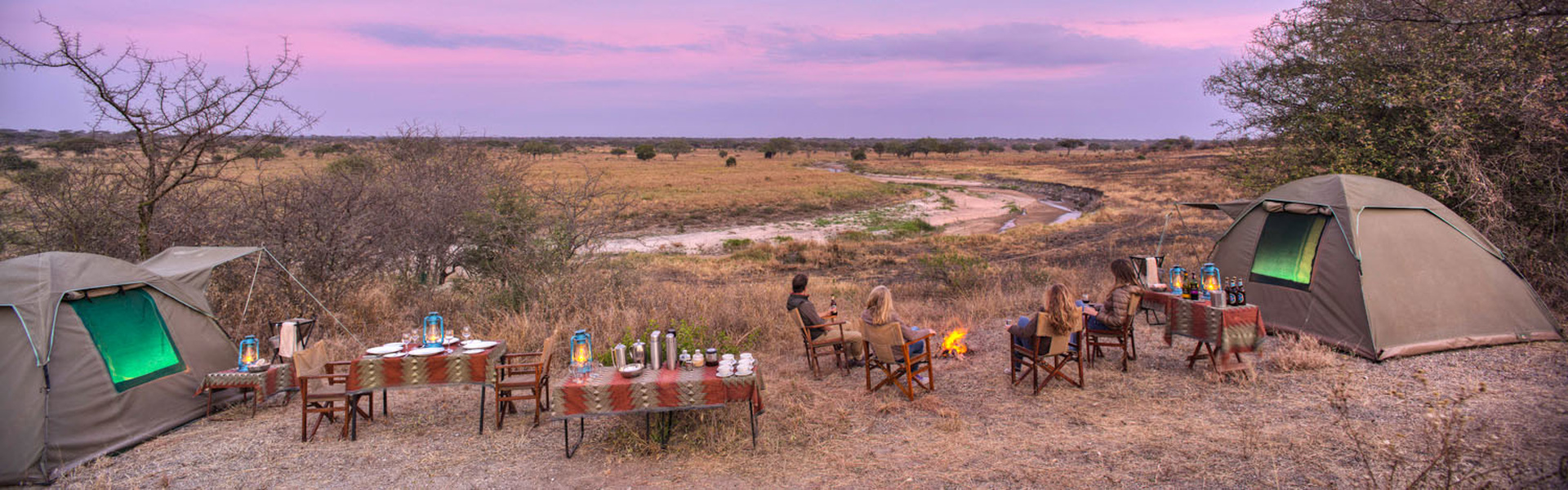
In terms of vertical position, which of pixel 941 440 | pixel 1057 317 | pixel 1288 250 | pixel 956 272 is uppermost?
Answer: pixel 1288 250

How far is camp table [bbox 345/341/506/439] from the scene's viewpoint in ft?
19.1

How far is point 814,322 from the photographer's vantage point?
7.46 m

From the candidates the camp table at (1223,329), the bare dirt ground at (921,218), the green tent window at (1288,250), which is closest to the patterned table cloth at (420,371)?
the camp table at (1223,329)

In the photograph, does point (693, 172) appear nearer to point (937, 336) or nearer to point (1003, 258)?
point (1003, 258)

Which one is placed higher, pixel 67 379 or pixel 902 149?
pixel 902 149

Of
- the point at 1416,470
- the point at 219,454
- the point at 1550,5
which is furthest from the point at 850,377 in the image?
the point at 1550,5

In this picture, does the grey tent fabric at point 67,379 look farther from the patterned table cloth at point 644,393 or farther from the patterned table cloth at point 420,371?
the patterned table cloth at point 644,393

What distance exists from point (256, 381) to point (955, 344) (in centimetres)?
665

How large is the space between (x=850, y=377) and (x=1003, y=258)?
13795 millimetres

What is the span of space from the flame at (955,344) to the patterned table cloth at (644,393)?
340 cm

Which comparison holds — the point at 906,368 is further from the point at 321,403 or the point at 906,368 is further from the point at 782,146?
the point at 782,146

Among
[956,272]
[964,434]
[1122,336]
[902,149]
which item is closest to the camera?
[964,434]

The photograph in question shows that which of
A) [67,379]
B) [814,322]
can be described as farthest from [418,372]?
[814,322]

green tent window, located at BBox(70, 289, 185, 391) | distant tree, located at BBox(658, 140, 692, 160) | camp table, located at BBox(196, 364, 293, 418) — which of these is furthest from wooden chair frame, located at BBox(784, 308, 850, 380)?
distant tree, located at BBox(658, 140, 692, 160)
